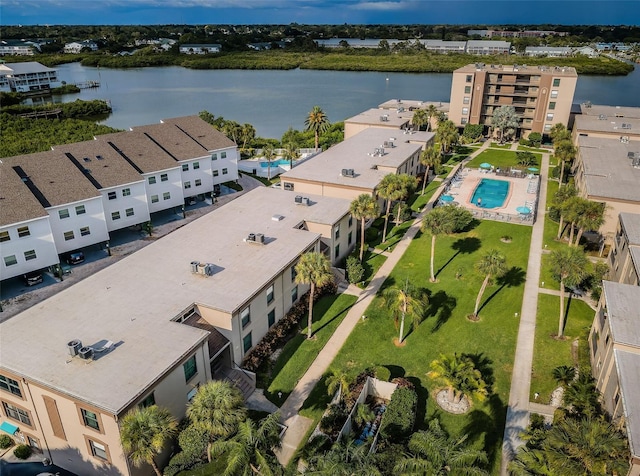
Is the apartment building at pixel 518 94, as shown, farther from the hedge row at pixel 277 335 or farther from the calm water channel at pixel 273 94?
the hedge row at pixel 277 335

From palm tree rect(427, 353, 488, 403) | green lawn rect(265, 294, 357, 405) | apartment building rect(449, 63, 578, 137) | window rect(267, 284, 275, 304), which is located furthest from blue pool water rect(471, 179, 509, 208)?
window rect(267, 284, 275, 304)

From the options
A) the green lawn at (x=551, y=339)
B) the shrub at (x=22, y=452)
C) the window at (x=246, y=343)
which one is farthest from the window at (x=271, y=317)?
the green lawn at (x=551, y=339)

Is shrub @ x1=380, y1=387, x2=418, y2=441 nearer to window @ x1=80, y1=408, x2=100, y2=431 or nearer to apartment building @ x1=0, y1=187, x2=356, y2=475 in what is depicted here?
apartment building @ x1=0, y1=187, x2=356, y2=475

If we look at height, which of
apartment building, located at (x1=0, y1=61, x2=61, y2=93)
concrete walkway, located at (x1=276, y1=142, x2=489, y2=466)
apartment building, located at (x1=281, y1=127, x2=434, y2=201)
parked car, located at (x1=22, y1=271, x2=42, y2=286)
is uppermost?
apartment building, located at (x1=0, y1=61, x2=61, y2=93)

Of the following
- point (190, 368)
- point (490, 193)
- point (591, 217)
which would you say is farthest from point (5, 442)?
point (490, 193)

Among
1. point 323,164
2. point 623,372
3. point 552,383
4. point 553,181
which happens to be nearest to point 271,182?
point 323,164

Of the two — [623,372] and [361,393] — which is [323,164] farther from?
[623,372]

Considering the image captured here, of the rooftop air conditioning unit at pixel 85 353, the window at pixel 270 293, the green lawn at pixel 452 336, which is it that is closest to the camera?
the rooftop air conditioning unit at pixel 85 353
